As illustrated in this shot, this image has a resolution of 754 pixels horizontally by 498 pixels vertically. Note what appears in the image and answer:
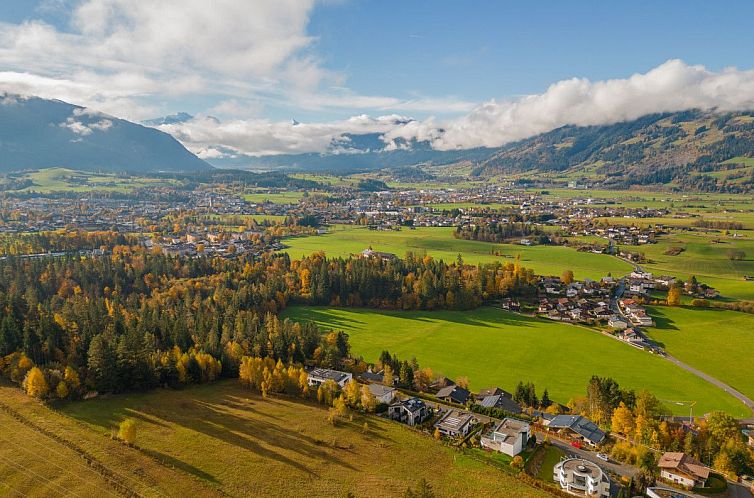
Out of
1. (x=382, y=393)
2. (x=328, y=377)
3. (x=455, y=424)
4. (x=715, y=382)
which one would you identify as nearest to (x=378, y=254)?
(x=328, y=377)

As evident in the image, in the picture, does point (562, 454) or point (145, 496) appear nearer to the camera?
point (145, 496)

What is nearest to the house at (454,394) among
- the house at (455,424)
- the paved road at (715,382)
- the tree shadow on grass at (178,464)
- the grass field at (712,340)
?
the house at (455,424)

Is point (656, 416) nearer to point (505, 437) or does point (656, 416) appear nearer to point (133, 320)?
point (505, 437)

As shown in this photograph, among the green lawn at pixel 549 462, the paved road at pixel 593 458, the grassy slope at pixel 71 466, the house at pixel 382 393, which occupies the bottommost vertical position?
the green lawn at pixel 549 462

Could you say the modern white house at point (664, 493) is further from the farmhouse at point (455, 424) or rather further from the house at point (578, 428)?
the farmhouse at point (455, 424)

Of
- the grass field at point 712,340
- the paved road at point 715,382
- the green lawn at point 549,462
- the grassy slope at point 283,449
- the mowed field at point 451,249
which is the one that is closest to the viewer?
the grassy slope at point 283,449

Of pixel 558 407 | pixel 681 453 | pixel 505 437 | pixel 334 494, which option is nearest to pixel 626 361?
pixel 558 407
